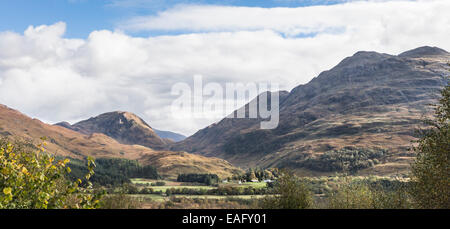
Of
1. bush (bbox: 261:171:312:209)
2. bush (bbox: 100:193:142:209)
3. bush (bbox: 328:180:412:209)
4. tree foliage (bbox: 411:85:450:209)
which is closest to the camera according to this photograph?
tree foliage (bbox: 411:85:450:209)

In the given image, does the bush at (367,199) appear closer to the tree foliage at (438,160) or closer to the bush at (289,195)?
the bush at (289,195)

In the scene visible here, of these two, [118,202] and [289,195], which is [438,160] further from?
[118,202]

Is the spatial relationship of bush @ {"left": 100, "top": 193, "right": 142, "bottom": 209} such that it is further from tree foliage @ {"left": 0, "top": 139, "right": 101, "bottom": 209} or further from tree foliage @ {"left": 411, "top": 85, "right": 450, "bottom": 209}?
tree foliage @ {"left": 0, "top": 139, "right": 101, "bottom": 209}

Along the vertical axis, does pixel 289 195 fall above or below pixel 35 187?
below

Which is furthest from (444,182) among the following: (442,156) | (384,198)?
(384,198)

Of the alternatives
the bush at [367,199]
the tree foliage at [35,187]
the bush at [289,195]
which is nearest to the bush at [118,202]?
the bush at [289,195]

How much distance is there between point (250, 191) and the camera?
516 ft

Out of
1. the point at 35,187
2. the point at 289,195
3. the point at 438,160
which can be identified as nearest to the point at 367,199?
the point at 289,195

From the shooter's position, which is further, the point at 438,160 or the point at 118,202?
the point at 118,202

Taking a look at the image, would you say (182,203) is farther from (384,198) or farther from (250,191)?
(384,198)

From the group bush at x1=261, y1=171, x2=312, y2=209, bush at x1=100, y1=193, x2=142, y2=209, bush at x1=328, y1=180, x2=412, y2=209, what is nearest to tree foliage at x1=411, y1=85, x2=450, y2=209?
bush at x1=328, y1=180, x2=412, y2=209

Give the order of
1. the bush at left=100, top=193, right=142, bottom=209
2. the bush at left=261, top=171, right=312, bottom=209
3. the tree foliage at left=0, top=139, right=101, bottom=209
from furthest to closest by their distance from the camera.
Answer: the bush at left=261, top=171, right=312, bottom=209 → the bush at left=100, top=193, right=142, bottom=209 → the tree foliage at left=0, top=139, right=101, bottom=209

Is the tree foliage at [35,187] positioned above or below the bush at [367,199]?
above
